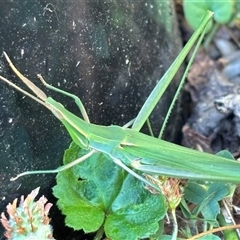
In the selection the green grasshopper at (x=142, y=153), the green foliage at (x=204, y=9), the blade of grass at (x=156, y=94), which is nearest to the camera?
the green grasshopper at (x=142, y=153)

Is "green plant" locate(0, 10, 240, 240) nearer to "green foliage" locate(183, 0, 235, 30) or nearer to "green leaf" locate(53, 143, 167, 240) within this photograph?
"green leaf" locate(53, 143, 167, 240)

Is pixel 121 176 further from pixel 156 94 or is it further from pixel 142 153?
pixel 156 94

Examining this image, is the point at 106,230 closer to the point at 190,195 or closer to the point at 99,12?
the point at 190,195

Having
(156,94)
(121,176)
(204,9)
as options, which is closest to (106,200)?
(121,176)

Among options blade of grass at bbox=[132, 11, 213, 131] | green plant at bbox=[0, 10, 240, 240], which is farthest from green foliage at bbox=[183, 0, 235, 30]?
green plant at bbox=[0, 10, 240, 240]

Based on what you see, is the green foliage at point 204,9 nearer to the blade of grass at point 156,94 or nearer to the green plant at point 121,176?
the blade of grass at point 156,94

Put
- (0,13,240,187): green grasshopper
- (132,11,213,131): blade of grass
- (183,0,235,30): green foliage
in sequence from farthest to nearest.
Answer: (183,0,235,30): green foliage, (132,11,213,131): blade of grass, (0,13,240,187): green grasshopper

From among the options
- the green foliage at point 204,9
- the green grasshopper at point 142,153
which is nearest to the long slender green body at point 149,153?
the green grasshopper at point 142,153
